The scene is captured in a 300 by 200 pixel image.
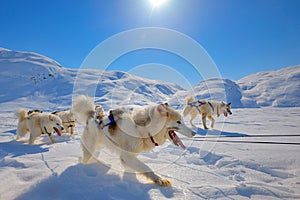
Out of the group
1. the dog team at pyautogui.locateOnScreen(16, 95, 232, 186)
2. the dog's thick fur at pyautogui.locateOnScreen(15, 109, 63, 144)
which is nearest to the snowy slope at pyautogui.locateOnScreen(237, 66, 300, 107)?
the dog's thick fur at pyautogui.locateOnScreen(15, 109, 63, 144)

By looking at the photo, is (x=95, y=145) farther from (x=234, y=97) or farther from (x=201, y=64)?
(x=234, y=97)

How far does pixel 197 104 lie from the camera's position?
9797mm

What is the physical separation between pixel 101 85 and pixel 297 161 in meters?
62.7

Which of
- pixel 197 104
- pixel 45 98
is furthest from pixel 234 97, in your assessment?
pixel 197 104

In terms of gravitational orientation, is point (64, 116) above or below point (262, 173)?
above

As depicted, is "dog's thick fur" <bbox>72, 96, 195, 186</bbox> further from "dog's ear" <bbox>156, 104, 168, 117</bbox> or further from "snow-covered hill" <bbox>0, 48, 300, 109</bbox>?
"snow-covered hill" <bbox>0, 48, 300, 109</bbox>

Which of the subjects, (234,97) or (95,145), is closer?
(95,145)

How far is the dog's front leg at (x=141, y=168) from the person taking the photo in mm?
2506

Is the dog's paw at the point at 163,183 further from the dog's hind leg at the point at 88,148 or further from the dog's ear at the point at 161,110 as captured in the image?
the dog's hind leg at the point at 88,148

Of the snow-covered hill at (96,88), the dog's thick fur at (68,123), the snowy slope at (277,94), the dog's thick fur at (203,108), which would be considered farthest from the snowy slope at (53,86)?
the snowy slope at (277,94)

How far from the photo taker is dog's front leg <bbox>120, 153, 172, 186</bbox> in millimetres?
2506

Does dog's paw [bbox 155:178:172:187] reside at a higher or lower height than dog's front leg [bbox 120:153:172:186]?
lower

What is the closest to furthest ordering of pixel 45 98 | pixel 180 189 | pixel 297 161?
1. pixel 180 189
2. pixel 297 161
3. pixel 45 98

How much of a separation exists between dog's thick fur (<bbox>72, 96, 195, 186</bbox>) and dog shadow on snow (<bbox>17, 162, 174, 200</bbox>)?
0.76ft
